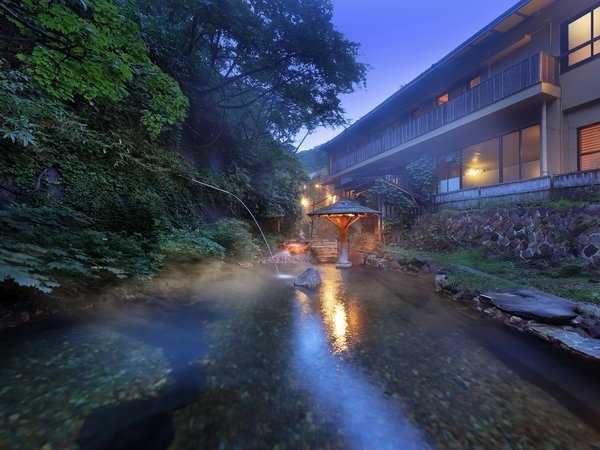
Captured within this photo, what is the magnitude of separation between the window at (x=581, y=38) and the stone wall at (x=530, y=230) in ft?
20.8

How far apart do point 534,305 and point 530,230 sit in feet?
16.0

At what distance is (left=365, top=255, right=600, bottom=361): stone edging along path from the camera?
4074 millimetres

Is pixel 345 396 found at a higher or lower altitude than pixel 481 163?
lower

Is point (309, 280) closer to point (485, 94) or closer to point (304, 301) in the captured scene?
point (304, 301)

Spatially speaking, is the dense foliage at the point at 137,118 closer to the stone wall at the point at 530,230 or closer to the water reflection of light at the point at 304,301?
the water reflection of light at the point at 304,301

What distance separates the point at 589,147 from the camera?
9.55m

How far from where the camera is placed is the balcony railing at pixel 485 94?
9984mm

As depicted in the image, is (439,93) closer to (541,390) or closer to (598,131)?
(598,131)

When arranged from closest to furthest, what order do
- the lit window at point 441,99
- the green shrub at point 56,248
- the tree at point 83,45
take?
the tree at point 83,45, the green shrub at point 56,248, the lit window at point 441,99

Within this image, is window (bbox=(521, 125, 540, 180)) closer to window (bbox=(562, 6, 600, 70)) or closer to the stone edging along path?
window (bbox=(562, 6, 600, 70))

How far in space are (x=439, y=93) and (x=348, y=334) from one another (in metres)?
17.0

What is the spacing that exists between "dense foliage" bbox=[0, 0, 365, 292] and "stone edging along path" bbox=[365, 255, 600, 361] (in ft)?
24.8

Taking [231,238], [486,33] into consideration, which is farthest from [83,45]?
[486,33]

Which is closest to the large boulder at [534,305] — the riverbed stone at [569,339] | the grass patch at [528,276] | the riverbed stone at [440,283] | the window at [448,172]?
the riverbed stone at [569,339]
